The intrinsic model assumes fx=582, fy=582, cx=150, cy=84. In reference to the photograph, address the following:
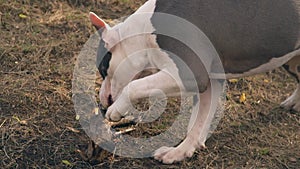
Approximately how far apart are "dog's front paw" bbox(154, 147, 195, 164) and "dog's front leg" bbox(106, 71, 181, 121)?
0.48 metres

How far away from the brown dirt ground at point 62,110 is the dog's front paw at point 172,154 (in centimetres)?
4

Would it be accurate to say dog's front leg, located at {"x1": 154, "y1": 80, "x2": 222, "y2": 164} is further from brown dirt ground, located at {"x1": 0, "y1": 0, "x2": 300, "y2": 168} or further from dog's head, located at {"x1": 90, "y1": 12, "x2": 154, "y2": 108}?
dog's head, located at {"x1": 90, "y1": 12, "x2": 154, "y2": 108}

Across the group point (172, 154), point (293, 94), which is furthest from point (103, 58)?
point (293, 94)

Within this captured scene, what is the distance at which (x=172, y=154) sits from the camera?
385 centimetres

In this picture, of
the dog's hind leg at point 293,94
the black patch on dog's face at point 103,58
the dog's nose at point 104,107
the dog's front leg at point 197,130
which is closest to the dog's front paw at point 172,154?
the dog's front leg at point 197,130

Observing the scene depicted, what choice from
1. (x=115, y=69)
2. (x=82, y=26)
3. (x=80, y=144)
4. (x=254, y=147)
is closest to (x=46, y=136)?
(x=80, y=144)

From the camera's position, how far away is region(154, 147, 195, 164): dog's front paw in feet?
12.5

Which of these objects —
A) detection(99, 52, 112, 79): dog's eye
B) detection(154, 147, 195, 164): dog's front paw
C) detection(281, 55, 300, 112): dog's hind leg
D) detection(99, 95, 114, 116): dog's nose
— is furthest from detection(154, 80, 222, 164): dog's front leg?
detection(281, 55, 300, 112): dog's hind leg

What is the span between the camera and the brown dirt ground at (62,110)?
12.4 ft

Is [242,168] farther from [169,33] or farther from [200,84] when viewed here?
[169,33]

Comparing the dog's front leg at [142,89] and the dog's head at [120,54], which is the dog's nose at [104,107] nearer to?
the dog's head at [120,54]

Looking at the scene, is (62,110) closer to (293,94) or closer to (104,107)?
(104,107)

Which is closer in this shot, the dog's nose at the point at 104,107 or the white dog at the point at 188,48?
the white dog at the point at 188,48

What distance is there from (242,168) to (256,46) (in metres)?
0.83
